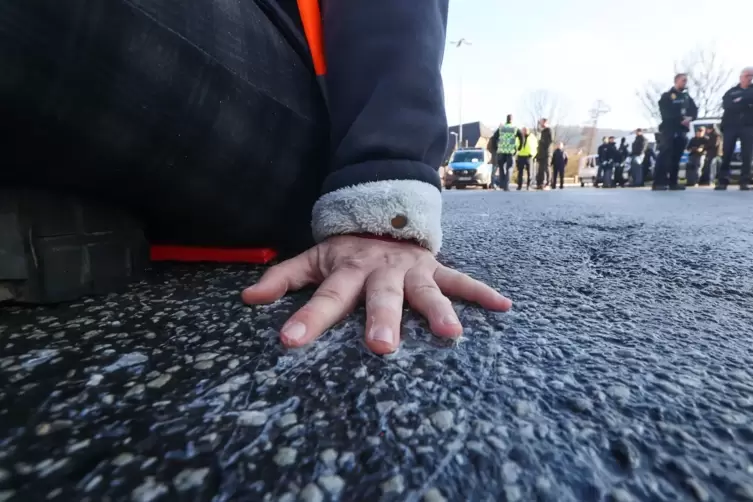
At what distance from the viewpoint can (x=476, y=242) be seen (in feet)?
4.49

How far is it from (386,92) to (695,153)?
39.5ft

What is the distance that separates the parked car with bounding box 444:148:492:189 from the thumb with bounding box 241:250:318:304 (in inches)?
520

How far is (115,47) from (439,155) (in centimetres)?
55

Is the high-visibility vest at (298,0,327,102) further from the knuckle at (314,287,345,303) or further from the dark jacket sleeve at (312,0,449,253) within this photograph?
the knuckle at (314,287,345,303)

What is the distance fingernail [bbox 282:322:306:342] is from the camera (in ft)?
1.64

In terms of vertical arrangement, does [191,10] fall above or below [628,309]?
above

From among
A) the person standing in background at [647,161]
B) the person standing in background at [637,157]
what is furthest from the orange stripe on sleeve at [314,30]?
the person standing in background at [647,161]

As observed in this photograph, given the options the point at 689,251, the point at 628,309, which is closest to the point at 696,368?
the point at 628,309

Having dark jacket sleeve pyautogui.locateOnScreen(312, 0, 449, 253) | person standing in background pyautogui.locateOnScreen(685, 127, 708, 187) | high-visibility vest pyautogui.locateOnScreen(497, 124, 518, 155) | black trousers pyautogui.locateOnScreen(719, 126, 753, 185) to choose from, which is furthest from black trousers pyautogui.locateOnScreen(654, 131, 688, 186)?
dark jacket sleeve pyautogui.locateOnScreen(312, 0, 449, 253)

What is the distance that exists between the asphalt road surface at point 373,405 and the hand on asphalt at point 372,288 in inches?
1.0

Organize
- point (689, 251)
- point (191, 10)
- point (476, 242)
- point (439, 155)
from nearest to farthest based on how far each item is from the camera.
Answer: point (191, 10) → point (439, 155) → point (689, 251) → point (476, 242)

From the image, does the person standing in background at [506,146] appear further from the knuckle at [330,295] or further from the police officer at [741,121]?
the knuckle at [330,295]

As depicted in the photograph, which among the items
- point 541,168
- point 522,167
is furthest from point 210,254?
point 541,168

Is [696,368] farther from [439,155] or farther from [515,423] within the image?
[439,155]
